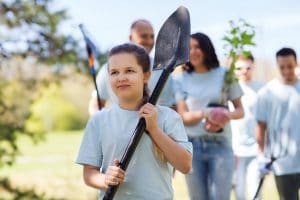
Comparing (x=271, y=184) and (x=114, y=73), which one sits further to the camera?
(x=271, y=184)

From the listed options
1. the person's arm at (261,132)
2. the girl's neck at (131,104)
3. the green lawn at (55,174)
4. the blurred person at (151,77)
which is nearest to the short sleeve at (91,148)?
the girl's neck at (131,104)

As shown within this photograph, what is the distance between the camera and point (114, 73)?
251 centimetres

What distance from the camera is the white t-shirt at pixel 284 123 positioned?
4.50m

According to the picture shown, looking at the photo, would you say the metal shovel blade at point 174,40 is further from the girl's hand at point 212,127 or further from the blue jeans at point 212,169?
the blue jeans at point 212,169

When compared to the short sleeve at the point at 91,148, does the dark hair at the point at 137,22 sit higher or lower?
higher

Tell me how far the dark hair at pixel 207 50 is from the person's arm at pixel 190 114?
1.02 feet

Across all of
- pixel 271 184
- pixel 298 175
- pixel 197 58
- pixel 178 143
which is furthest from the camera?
pixel 271 184

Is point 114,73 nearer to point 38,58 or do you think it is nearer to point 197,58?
point 197,58

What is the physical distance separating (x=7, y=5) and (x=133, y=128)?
19.4ft

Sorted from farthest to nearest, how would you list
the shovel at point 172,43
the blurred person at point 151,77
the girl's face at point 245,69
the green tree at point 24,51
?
1. the green tree at point 24,51
2. the girl's face at point 245,69
3. the blurred person at point 151,77
4. the shovel at point 172,43

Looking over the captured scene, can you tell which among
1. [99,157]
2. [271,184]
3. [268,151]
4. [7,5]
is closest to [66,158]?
[271,184]

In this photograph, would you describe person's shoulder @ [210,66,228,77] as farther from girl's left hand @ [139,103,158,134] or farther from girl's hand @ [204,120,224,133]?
girl's left hand @ [139,103,158,134]

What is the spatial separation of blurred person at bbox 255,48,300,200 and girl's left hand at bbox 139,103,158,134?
2.35 m

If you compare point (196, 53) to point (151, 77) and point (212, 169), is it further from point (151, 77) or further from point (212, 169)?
point (212, 169)
